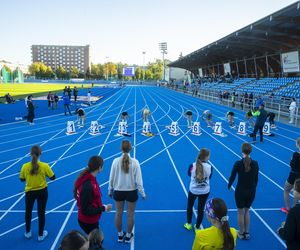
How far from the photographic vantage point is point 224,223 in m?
2.87

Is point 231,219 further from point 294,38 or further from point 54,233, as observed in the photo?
point 294,38

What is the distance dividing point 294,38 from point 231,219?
28897mm

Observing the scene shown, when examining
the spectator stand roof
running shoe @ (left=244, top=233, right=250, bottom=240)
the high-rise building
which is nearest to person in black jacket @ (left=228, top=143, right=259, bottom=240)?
running shoe @ (left=244, top=233, right=250, bottom=240)

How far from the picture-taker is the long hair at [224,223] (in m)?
2.81

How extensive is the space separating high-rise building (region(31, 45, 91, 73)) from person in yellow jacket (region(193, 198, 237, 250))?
20192 centimetres

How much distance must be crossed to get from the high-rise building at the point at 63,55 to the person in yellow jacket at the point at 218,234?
662 feet

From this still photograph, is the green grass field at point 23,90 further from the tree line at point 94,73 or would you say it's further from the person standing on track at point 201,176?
the tree line at point 94,73

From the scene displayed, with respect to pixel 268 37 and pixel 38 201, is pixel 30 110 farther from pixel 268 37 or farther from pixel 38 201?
pixel 268 37

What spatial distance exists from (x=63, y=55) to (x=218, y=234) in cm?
21154

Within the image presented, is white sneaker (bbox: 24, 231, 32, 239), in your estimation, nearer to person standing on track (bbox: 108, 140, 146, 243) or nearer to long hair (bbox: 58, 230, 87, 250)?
person standing on track (bbox: 108, 140, 146, 243)

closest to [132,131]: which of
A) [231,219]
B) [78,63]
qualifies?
[231,219]

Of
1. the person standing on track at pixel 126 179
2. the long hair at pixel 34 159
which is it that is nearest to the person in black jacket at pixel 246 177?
the person standing on track at pixel 126 179

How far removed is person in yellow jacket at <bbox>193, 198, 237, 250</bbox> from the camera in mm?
2826

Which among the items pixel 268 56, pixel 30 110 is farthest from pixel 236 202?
pixel 268 56
